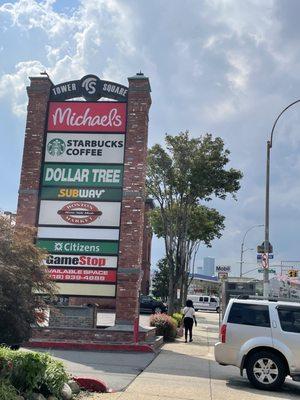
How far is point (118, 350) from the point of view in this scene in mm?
15617

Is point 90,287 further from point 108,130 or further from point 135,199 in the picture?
point 108,130

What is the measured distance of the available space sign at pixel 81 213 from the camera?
57.8 feet

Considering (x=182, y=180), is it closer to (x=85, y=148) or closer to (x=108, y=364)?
(x=85, y=148)

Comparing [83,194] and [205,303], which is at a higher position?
[83,194]

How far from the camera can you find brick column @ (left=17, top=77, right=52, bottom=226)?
1803 cm

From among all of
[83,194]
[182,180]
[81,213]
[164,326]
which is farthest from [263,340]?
[182,180]

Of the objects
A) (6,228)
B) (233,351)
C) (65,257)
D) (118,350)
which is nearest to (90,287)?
(65,257)

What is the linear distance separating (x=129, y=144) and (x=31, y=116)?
372 cm

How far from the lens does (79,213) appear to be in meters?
17.8

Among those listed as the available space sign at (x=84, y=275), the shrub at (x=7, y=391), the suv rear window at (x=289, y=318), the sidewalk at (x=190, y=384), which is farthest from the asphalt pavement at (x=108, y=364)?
the suv rear window at (x=289, y=318)

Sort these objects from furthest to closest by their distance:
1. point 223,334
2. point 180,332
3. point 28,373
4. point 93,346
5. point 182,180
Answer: point 182,180
point 180,332
point 93,346
point 223,334
point 28,373

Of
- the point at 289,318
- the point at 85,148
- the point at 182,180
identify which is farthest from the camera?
the point at 182,180

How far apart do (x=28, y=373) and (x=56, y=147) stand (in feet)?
39.1

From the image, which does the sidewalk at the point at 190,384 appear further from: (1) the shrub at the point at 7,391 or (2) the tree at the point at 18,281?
(1) the shrub at the point at 7,391
